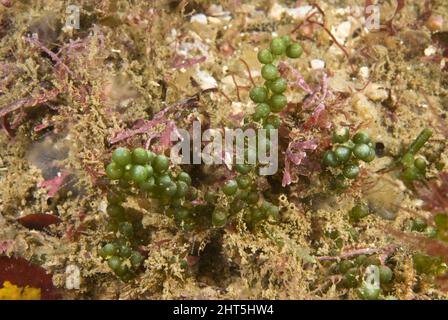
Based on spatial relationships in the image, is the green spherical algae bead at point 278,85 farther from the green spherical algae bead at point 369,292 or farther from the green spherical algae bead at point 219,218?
the green spherical algae bead at point 369,292

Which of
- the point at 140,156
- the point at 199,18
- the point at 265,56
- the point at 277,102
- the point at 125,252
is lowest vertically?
the point at 125,252

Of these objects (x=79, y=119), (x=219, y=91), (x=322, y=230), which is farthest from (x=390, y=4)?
(x=79, y=119)

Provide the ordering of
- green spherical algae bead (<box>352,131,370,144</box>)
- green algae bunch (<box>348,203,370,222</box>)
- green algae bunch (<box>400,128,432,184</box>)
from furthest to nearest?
green algae bunch (<box>400,128,432,184</box>) < green algae bunch (<box>348,203,370,222</box>) < green spherical algae bead (<box>352,131,370,144</box>)

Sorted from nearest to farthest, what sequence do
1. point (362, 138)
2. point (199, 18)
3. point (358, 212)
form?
1. point (362, 138)
2. point (358, 212)
3. point (199, 18)

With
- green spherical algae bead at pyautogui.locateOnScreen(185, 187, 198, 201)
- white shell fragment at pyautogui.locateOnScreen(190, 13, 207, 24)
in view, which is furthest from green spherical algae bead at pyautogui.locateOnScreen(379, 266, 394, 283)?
white shell fragment at pyautogui.locateOnScreen(190, 13, 207, 24)

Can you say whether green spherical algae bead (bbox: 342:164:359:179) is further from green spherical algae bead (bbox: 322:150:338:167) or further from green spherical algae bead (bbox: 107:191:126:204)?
green spherical algae bead (bbox: 107:191:126:204)

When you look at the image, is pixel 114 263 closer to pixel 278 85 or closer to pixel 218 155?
pixel 218 155

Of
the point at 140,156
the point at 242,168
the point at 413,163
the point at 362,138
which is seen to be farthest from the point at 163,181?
the point at 413,163
